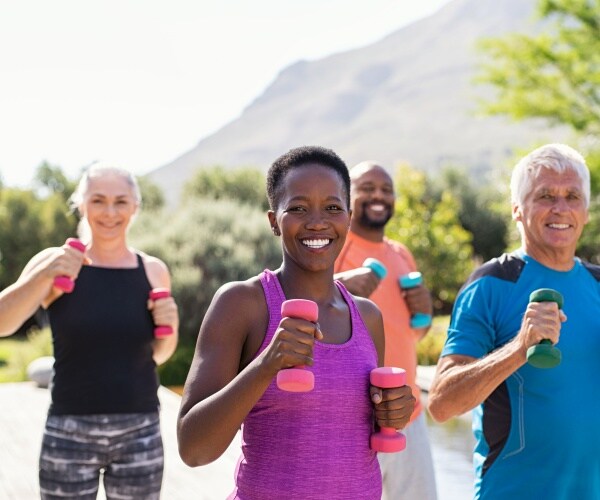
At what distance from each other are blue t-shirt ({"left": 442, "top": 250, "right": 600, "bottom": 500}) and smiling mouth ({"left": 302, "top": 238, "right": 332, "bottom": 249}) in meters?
0.70

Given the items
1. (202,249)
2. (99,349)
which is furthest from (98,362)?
(202,249)

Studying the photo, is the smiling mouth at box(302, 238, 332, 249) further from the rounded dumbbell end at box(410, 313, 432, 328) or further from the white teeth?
the rounded dumbbell end at box(410, 313, 432, 328)

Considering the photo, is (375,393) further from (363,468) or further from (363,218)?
(363,218)

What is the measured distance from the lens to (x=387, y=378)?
1.79 metres

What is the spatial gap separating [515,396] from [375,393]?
26.4 inches

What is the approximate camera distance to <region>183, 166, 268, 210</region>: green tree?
98.5 feet

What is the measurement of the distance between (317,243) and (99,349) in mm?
1436

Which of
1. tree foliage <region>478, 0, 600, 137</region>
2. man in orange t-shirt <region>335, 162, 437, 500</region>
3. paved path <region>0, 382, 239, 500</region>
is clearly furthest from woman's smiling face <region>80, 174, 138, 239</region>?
tree foliage <region>478, 0, 600, 137</region>

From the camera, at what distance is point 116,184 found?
323 centimetres

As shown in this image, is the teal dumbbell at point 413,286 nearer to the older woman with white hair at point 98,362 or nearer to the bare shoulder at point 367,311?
the older woman with white hair at point 98,362

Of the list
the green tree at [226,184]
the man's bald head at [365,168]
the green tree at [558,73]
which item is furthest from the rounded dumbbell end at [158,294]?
the green tree at [226,184]

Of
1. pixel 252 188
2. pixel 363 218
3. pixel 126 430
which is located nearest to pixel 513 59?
pixel 252 188

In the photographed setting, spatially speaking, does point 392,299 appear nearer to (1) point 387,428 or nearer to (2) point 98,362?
(2) point 98,362

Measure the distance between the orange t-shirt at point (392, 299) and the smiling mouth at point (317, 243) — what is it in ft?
5.47
